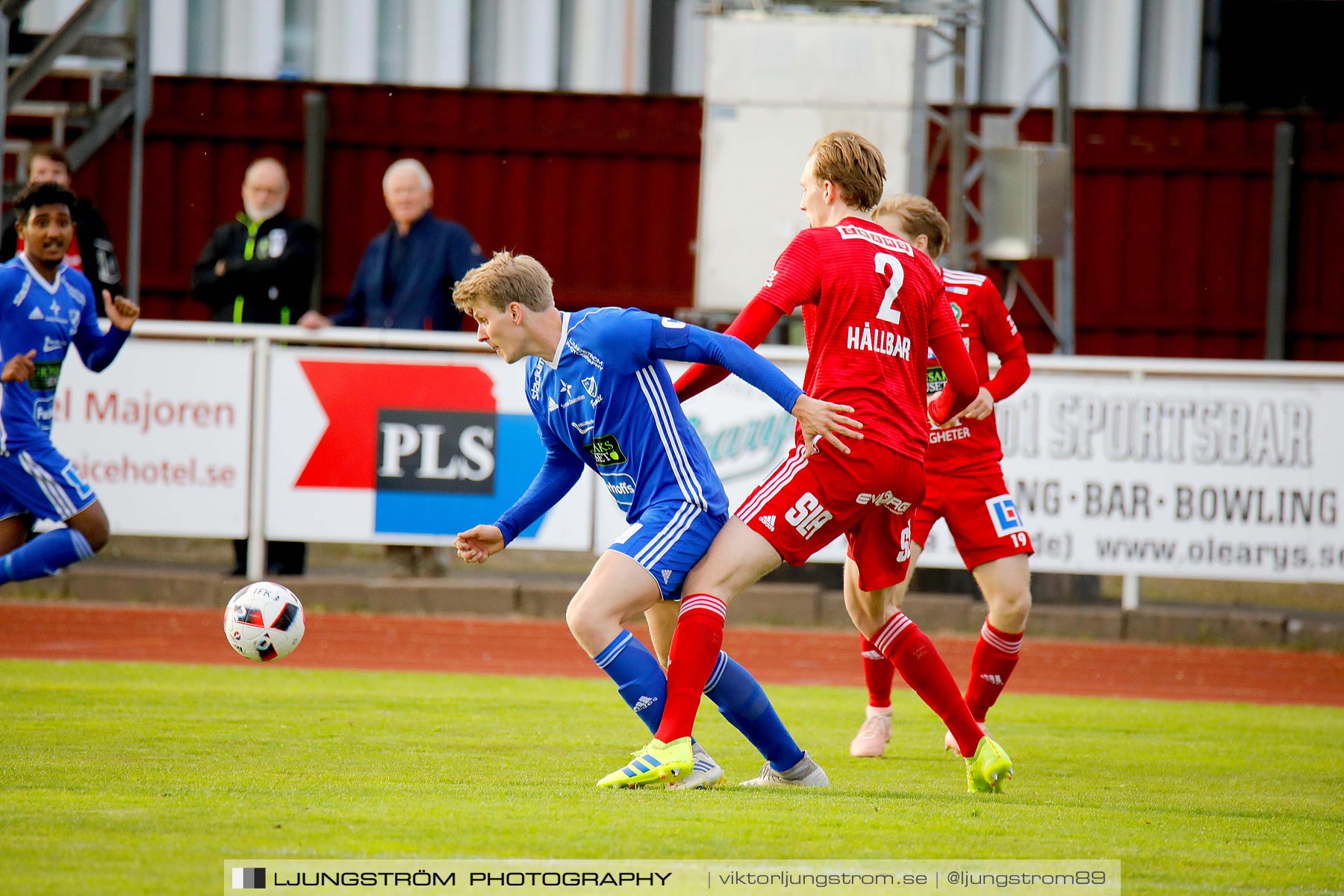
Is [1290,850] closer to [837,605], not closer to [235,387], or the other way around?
[837,605]

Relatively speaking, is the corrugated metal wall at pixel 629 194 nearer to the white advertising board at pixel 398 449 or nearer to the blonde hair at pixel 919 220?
the white advertising board at pixel 398 449

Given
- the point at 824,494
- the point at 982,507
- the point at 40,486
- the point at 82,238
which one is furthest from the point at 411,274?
the point at 824,494

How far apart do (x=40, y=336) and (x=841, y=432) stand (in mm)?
4809

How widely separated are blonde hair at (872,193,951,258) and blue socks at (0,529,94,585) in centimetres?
445

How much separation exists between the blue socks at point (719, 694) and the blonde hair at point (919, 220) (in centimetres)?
200

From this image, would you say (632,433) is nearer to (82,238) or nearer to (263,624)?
(263,624)

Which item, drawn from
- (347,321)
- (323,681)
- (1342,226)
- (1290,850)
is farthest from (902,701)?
(1342,226)

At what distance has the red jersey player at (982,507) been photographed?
6.21 m

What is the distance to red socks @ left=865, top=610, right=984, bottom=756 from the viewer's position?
203 inches

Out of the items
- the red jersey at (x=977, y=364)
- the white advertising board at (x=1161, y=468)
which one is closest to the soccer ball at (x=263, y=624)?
the red jersey at (x=977, y=364)

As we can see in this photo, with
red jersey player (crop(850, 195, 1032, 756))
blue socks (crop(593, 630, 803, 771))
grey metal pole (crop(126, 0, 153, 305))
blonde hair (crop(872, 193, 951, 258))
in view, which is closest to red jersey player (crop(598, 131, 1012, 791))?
blue socks (crop(593, 630, 803, 771))

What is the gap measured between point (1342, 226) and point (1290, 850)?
12980 mm

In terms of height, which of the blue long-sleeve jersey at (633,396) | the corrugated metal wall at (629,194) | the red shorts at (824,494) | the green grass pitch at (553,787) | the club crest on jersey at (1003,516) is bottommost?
the green grass pitch at (553,787)

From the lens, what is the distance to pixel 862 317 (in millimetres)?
4879
